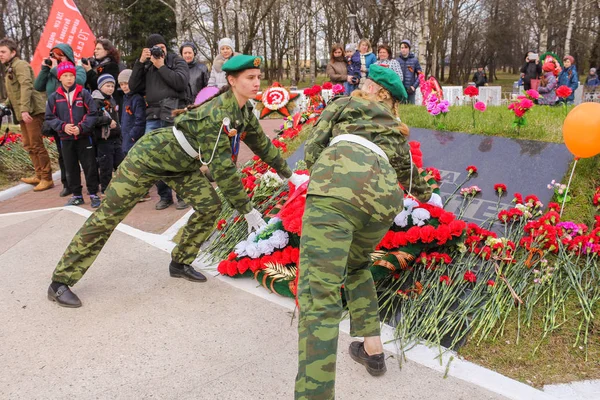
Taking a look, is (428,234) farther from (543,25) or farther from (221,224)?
(543,25)

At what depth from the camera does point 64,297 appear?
3393 millimetres

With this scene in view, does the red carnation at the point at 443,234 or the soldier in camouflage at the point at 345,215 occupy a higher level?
the soldier in camouflage at the point at 345,215

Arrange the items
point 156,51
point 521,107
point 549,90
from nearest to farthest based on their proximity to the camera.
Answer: point 521,107 < point 156,51 < point 549,90

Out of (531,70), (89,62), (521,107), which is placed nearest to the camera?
(521,107)

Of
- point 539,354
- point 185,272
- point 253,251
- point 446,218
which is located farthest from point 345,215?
point 185,272

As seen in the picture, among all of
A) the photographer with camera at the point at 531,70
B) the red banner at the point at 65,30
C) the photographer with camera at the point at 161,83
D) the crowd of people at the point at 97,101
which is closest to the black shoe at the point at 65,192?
the crowd of people at the point at 97,101

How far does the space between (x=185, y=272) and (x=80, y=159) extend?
279 centimetres

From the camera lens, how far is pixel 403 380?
255 centimetres

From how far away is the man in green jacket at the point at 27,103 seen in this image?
252 inches

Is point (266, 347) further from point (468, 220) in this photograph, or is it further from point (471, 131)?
point (471, 131)

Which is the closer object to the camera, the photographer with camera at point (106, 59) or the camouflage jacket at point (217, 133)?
the camouflage jacket at point (217, 133)

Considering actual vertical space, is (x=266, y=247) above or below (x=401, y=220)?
below

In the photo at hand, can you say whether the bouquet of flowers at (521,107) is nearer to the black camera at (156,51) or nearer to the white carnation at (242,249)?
the white carnation at (242,249)

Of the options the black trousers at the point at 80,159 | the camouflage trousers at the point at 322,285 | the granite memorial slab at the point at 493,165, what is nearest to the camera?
the camouflage trousers at the point at 322,285
